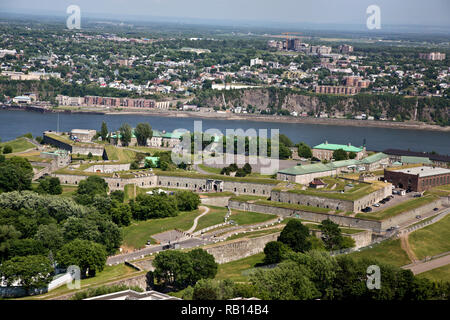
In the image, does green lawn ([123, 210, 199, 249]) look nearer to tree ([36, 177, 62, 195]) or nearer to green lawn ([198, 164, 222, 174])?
tree ([36, 177, 62, 195])

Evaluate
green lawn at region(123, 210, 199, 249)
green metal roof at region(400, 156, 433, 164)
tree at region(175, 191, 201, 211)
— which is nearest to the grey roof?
green metal roof at region(400, 156, 433, 164)

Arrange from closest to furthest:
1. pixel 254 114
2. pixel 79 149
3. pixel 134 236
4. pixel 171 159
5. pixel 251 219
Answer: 1. pixel 134 236
2. pixel 251 219
3. pixel 171 159
4. pixel 79 149
5. pixel 254 114

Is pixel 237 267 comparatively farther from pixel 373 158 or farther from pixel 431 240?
pixel 373 158

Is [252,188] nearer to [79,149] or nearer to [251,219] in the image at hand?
[251,219]

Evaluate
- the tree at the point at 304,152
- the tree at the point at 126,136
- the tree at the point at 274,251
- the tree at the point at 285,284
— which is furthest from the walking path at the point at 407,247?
the tree at the point at 126,136
